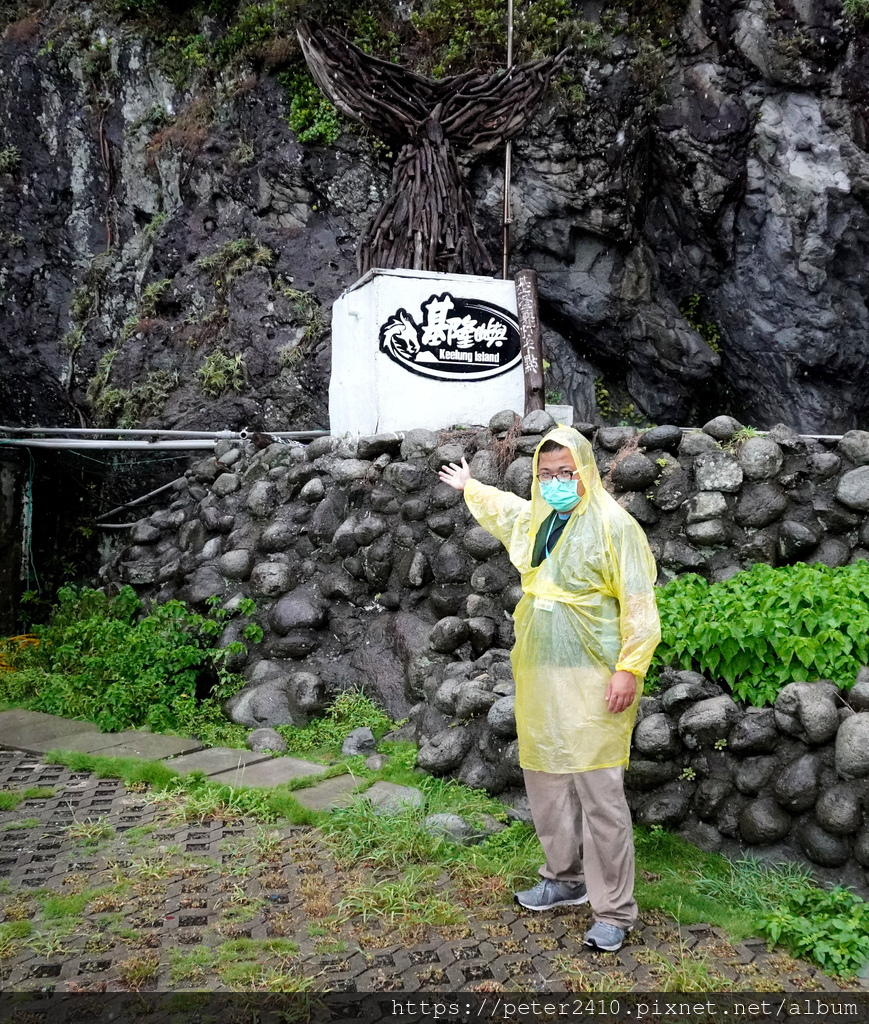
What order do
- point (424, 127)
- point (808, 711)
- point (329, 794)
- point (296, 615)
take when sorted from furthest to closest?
point (424, 127)
point (296, 615)
point (329, 794)
point (808, 711)

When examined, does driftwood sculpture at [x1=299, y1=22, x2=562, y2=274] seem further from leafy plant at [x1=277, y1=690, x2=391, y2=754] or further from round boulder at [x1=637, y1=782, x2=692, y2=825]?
round boulder at [x1=637, y1=782, x2=692, y2=825]

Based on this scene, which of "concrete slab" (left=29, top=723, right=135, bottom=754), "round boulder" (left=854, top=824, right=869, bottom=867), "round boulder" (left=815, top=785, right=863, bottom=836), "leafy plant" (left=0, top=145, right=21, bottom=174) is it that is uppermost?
"leafy plant" (left=0, top=145, right=21, bottom=174)

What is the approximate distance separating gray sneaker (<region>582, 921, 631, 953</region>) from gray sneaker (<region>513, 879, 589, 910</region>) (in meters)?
0.34

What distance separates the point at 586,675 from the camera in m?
3.79

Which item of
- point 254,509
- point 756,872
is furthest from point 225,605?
point 756,872

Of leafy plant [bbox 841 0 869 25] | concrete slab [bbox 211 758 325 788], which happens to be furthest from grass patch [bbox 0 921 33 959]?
leafy plant [bbox 841 0 869 25]

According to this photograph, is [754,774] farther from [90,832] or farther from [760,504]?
[90,832]

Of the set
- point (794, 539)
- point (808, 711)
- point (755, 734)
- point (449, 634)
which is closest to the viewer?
point (808, 711)

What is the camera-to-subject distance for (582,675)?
3.79 meters

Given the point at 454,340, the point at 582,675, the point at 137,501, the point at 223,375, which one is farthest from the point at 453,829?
the point at 223,375

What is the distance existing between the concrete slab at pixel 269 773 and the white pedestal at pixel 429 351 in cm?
335

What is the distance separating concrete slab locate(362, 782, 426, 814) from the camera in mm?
4965

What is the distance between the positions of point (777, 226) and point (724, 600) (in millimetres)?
9742

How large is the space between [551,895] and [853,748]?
159 centimetres
